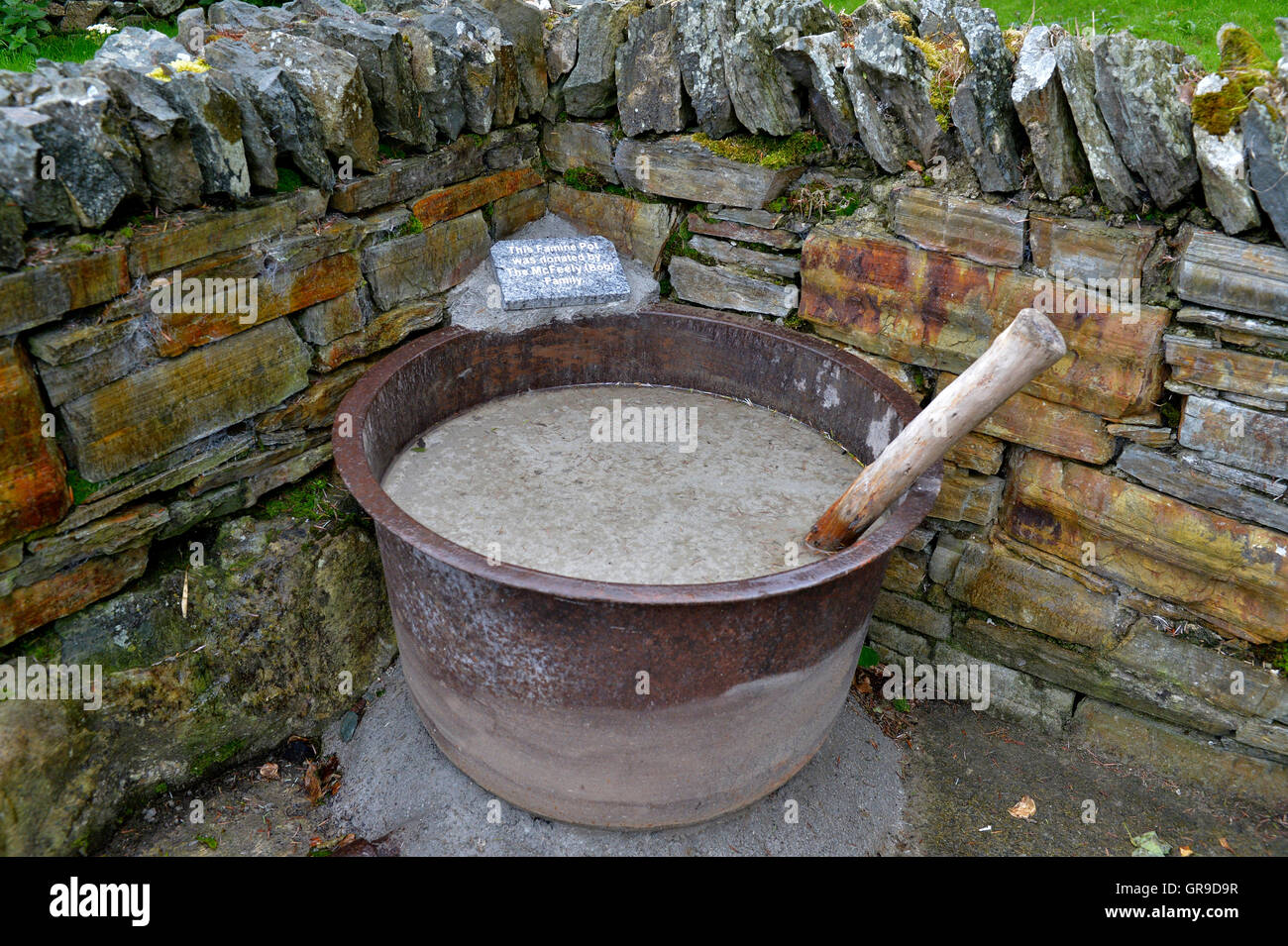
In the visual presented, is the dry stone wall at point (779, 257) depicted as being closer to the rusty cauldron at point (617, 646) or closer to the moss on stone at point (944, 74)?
the moss on stone at point (944, 74)

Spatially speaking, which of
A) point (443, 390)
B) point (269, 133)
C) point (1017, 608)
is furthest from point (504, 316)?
point (1017, 608)

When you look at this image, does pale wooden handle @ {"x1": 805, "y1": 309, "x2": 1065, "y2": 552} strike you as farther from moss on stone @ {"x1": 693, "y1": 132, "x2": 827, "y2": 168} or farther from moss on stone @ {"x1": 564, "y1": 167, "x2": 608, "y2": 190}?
moss on stone @ {"x1": 564, "y1": 167, "x2": 608, "y2": 190}

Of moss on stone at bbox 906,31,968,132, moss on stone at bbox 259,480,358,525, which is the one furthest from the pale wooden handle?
moss on stone at bbox 259,480,358,525

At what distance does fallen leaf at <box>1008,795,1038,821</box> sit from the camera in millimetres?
3420

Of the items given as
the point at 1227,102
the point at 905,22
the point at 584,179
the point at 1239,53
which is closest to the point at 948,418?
the point at 1227,102

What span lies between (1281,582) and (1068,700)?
36.4 inches

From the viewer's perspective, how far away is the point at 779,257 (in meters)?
3.66

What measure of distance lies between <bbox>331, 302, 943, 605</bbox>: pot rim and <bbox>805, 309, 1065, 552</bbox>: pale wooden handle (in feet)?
0.33

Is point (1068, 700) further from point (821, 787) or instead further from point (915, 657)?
point (821, 787)

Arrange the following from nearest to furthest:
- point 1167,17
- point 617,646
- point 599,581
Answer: point 599,581 → point 617,646 → point 1167,17

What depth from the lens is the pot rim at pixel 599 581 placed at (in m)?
2.31

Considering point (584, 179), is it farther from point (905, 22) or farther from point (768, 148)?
point (905, 22)

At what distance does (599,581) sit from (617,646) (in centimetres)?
21

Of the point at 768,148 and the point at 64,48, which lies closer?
the point at 768,148
